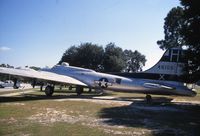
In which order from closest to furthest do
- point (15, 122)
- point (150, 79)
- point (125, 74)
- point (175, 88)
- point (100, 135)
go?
point (100, 135), point (15, 122), point (175, 88), point (150, 79), point (125, 74)

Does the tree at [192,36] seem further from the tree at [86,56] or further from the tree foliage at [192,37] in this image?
the tree at [86,56]

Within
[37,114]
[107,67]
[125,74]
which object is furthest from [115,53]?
[37,114]

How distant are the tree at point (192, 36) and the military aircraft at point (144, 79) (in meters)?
2.16

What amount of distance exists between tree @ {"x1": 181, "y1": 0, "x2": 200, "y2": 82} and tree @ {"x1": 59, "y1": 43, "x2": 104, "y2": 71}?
56.9 m

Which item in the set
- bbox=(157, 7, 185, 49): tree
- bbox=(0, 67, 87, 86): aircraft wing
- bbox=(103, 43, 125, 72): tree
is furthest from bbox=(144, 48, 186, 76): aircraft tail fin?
bbox=(103, 43, 125, 72): tree

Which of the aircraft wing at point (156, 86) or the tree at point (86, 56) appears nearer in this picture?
the aircraft wing at point (156, 86)

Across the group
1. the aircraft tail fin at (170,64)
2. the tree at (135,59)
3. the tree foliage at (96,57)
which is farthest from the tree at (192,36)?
the tree at (135,59)

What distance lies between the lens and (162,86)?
24.9 m

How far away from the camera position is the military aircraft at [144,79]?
80.6 feet

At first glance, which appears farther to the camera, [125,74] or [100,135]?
[125,74]

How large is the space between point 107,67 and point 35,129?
67.7 metres

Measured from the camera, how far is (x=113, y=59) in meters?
77.7

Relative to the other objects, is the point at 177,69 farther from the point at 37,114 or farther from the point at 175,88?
the point at 37,114

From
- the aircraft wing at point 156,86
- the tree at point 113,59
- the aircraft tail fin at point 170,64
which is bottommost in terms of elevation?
the aircraft wing at point 156,86
